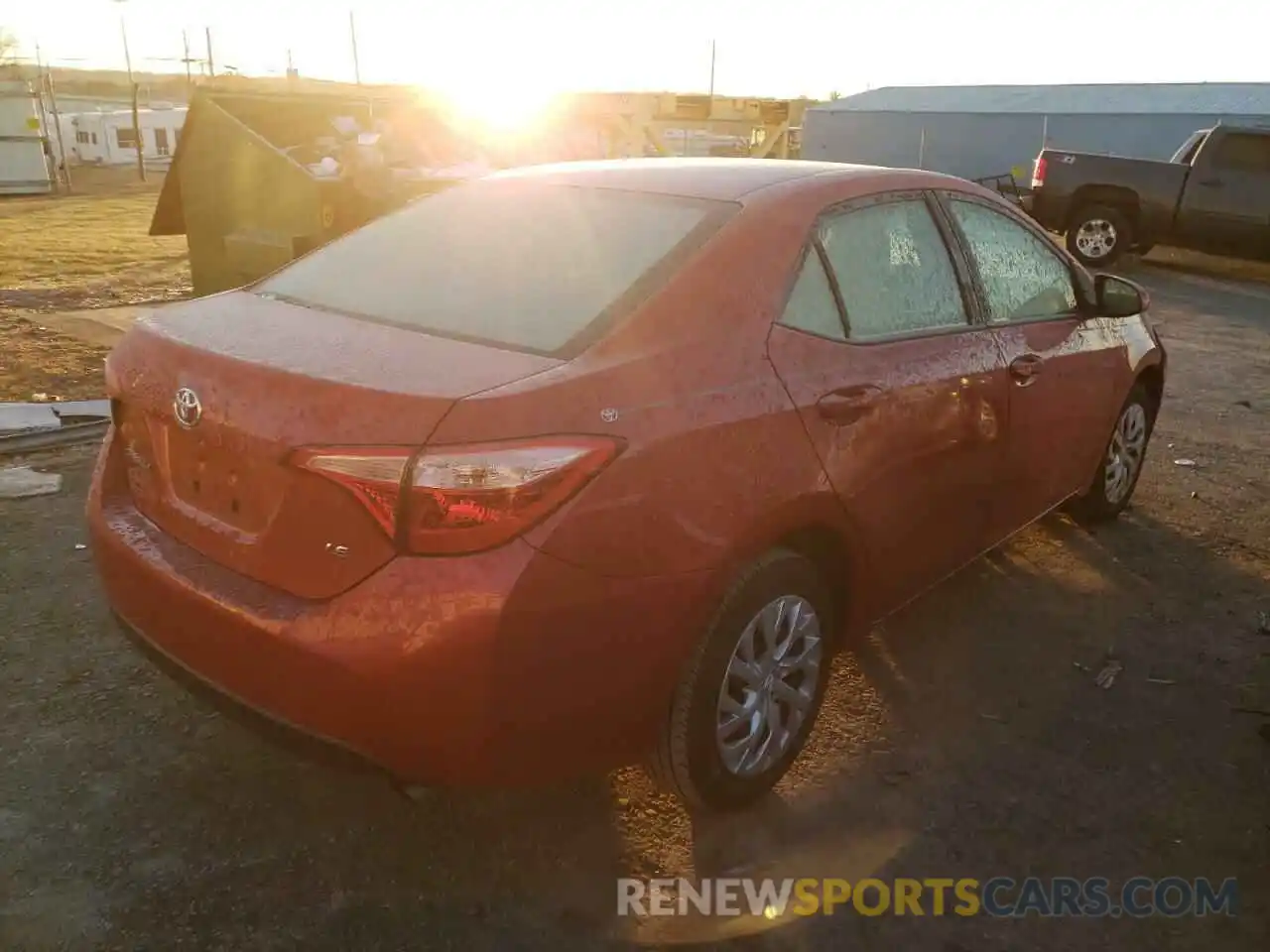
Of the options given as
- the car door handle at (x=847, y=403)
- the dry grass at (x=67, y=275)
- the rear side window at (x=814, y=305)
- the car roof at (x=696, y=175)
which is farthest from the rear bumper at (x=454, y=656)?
the dry grass at (x=67, y=275)

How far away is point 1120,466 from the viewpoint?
4926mm

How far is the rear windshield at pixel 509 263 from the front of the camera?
254cm

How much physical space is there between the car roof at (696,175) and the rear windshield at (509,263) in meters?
0.06

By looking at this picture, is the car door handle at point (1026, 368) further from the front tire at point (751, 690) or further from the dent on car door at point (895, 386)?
the front tire at point (751, 690)

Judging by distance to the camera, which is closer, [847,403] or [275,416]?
[275,416]

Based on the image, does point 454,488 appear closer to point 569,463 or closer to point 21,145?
point 569,463

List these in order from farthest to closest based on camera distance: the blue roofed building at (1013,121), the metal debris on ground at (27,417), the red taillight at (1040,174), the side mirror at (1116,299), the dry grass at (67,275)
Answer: the blue roofed building at (1013,121), the red taillight at (1040,174), the dry grass at (67,275), the metal debris on ground at (27,417), the side mirror at (1116,299)

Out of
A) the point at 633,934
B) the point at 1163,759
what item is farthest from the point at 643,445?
the point at 1163,759

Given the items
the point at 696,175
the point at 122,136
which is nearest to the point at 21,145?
the point at 122,136

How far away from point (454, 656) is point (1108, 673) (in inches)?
104

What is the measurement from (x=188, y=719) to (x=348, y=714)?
1272mm

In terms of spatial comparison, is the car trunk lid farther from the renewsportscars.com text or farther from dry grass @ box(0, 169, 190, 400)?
dry grass @ box(0, 169, 190, 400)

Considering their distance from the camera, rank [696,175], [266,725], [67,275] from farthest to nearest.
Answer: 1. [67,275]
2. [696,175]
3. [266,725]

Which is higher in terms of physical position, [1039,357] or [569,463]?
[569,463]
